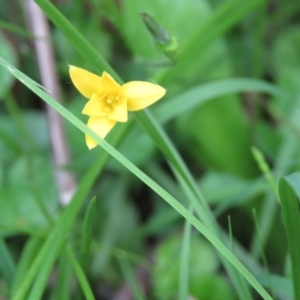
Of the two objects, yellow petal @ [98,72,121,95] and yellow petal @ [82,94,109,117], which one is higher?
yellow petal @ [98,72,121,95]

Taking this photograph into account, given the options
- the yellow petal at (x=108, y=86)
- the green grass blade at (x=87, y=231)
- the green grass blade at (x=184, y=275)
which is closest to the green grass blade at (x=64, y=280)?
the green grass blade at (x=87, y=231)

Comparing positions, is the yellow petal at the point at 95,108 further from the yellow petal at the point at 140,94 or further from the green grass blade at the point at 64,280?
the green grass blade at the point at 64,280

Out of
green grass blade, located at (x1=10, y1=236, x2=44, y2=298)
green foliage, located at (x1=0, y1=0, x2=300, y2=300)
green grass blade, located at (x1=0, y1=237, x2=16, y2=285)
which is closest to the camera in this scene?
green grass blade, located at (x1=0, y1=237, x2=16, y2=285)

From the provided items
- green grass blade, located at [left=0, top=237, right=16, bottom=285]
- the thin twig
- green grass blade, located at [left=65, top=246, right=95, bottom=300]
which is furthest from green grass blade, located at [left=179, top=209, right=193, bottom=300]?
the thin twig

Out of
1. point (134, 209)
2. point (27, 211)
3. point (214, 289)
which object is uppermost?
point (27, 211)

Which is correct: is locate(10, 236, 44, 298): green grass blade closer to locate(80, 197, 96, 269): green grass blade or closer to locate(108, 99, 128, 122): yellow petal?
locate(80, 197, 96, 269): green grass blade

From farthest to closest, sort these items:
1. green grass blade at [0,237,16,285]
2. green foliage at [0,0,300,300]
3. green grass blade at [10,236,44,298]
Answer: green foliage at [0,0,300,300], green grass blade at [10,236,44,298], green grass blade at [0,237,16,285]

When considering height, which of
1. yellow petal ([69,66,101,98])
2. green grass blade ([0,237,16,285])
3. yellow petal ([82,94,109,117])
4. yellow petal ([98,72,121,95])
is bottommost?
green grass blade ([0,237,16,285])

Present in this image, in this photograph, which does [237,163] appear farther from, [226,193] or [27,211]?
[27,211]

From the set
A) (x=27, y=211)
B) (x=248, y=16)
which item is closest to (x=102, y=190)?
(x=27, y=211)
